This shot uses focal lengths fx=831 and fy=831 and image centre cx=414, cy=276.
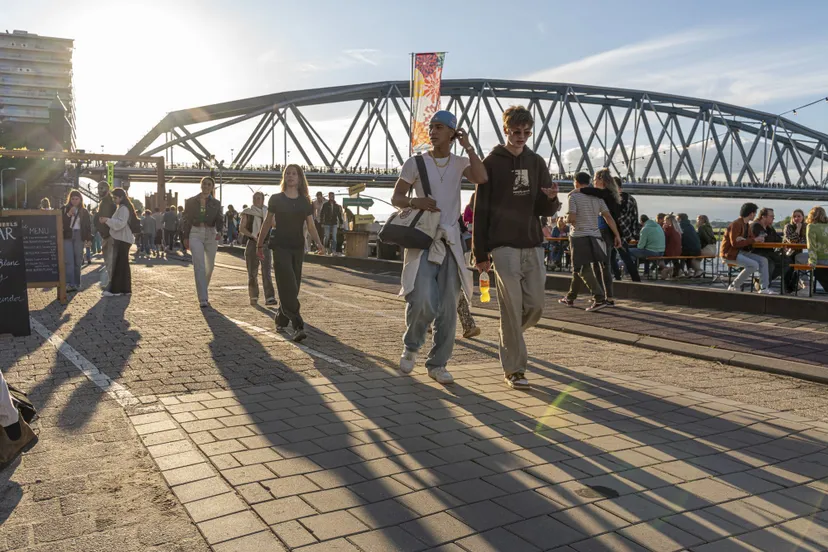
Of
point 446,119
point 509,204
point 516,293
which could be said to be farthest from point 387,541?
point 446,119

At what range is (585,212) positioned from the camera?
10328mm

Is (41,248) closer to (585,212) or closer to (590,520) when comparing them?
(585,212)

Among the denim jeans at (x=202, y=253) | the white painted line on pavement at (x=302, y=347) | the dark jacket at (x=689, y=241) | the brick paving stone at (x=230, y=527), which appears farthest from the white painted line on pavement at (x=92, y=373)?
the dark jacket at (x=689, y=241)

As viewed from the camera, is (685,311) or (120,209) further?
(120,209)

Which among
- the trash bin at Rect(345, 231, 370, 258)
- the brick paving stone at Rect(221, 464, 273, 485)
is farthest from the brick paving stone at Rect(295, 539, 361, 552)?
the trash bin at Rect(345, 231, 370, 258)

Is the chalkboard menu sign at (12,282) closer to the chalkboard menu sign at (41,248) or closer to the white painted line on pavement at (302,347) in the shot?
the white painted line on pavement at (302,347)

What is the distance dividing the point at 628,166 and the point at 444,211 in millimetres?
100837

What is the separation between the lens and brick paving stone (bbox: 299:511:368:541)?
314 cm

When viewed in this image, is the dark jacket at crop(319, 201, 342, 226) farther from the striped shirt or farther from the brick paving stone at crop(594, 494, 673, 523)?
the brick paving stone at crop(594, 494, 673, 523)

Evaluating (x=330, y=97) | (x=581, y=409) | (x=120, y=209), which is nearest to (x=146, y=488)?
(x=581, y=409)

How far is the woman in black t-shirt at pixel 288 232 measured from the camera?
8422 mm

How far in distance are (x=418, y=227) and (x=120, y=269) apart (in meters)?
8.20

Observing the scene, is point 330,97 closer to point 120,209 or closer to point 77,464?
point 120,209

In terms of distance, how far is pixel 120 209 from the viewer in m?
12.6
